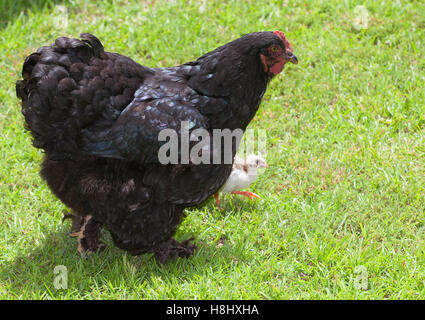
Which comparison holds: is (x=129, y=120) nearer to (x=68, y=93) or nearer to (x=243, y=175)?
(x=68, y=93)

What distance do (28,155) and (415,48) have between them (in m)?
5.04

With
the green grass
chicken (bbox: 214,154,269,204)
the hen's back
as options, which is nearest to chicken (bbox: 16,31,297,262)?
the hen's back

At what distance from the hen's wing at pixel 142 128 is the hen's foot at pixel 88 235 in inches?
34.4

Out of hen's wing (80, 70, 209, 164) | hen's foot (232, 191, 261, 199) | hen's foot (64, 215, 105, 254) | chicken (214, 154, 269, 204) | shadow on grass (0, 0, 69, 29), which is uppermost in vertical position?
shadow on grass (0, 0, 69, 29)

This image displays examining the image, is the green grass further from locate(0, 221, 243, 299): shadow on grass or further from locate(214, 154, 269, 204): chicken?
locate(214, 154, 269, 204): chicken

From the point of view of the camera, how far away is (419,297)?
394 cm

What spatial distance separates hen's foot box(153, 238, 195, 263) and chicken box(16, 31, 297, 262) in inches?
9.9

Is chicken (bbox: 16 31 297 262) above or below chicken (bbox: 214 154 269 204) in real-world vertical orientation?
above

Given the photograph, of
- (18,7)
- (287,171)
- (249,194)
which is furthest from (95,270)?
(18,7)

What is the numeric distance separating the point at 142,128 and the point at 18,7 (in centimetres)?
504

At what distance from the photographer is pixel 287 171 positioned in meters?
5.42

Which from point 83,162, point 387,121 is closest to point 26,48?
point 83,162

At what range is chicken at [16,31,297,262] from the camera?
3857 millimetres

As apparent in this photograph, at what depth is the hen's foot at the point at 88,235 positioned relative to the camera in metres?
A: 4.48
